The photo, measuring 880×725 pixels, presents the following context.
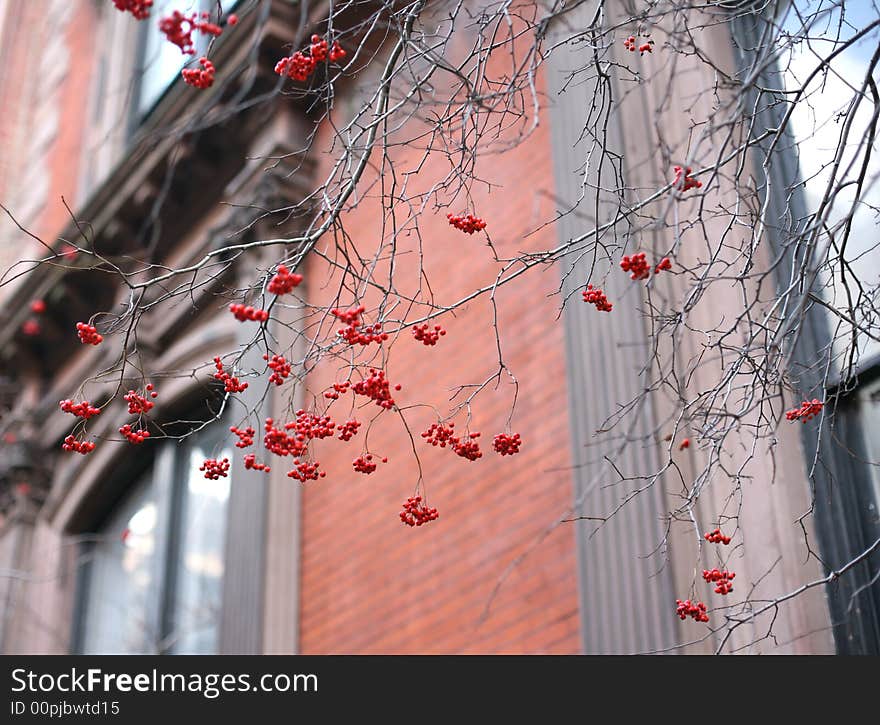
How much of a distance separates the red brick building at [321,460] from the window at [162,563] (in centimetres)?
3

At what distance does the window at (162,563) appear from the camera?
1012 cm

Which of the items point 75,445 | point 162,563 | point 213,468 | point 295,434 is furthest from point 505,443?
point 162,563

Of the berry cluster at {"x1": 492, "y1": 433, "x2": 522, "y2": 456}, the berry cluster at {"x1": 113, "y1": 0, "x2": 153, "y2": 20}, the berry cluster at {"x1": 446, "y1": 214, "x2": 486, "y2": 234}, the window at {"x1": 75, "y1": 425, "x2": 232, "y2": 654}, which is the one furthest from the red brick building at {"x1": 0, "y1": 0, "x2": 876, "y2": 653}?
the berry cluster at {"x1": 492, "y1": 433, "x2": 522, "y2": 456}

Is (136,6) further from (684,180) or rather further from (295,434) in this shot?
(684,180)

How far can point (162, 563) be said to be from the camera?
1062 cm

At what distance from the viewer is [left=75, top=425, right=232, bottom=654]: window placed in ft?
33.2

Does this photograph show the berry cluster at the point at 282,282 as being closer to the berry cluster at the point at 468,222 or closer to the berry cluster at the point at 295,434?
the berry cluster at the point at 295,434

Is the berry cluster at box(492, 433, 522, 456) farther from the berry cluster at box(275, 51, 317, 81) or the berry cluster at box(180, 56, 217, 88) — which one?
the berry cluster at box(180, 56, 217, 88)

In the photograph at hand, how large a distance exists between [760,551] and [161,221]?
23.6 feet

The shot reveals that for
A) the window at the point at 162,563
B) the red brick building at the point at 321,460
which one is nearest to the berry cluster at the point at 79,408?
the red brick building at the point at 321,460

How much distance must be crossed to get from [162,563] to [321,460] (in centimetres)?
246
